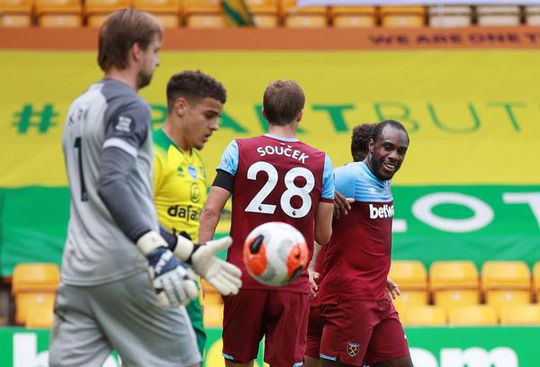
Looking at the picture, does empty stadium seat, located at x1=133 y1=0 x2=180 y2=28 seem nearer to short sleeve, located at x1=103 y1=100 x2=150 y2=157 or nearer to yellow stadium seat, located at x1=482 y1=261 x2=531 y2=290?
yellow stadium seat, located at x1=482 y1=261 x2=531 y2=290

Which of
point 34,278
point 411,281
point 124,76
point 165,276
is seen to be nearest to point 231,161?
point 124,76

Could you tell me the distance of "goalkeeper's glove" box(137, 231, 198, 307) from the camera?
165 inches

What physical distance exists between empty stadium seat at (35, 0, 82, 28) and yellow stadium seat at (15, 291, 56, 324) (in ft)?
17.9

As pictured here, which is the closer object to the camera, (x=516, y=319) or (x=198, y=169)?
(x=198, y=169)

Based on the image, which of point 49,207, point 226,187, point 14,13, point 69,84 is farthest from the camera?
point 14,13

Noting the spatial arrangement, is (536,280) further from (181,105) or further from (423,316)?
(181,105)

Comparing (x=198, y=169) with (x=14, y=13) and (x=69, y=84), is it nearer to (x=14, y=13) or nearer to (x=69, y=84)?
(x=69, y=84)

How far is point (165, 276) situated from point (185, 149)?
1403 millimetres

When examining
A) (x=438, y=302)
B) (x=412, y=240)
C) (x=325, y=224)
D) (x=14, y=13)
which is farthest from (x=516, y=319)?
(x=14, y=13)

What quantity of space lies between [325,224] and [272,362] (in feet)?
2.78

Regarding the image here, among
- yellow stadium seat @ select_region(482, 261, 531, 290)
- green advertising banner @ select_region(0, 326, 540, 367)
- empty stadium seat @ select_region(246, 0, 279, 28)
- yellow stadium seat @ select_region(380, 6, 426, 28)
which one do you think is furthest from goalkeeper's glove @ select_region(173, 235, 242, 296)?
yellow stadium seat @ select_region(380, 6, 426, 28)

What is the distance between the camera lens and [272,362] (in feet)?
20.3

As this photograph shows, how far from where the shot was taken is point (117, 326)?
14.7 ft

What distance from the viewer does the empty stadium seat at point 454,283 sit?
39.6 ft
